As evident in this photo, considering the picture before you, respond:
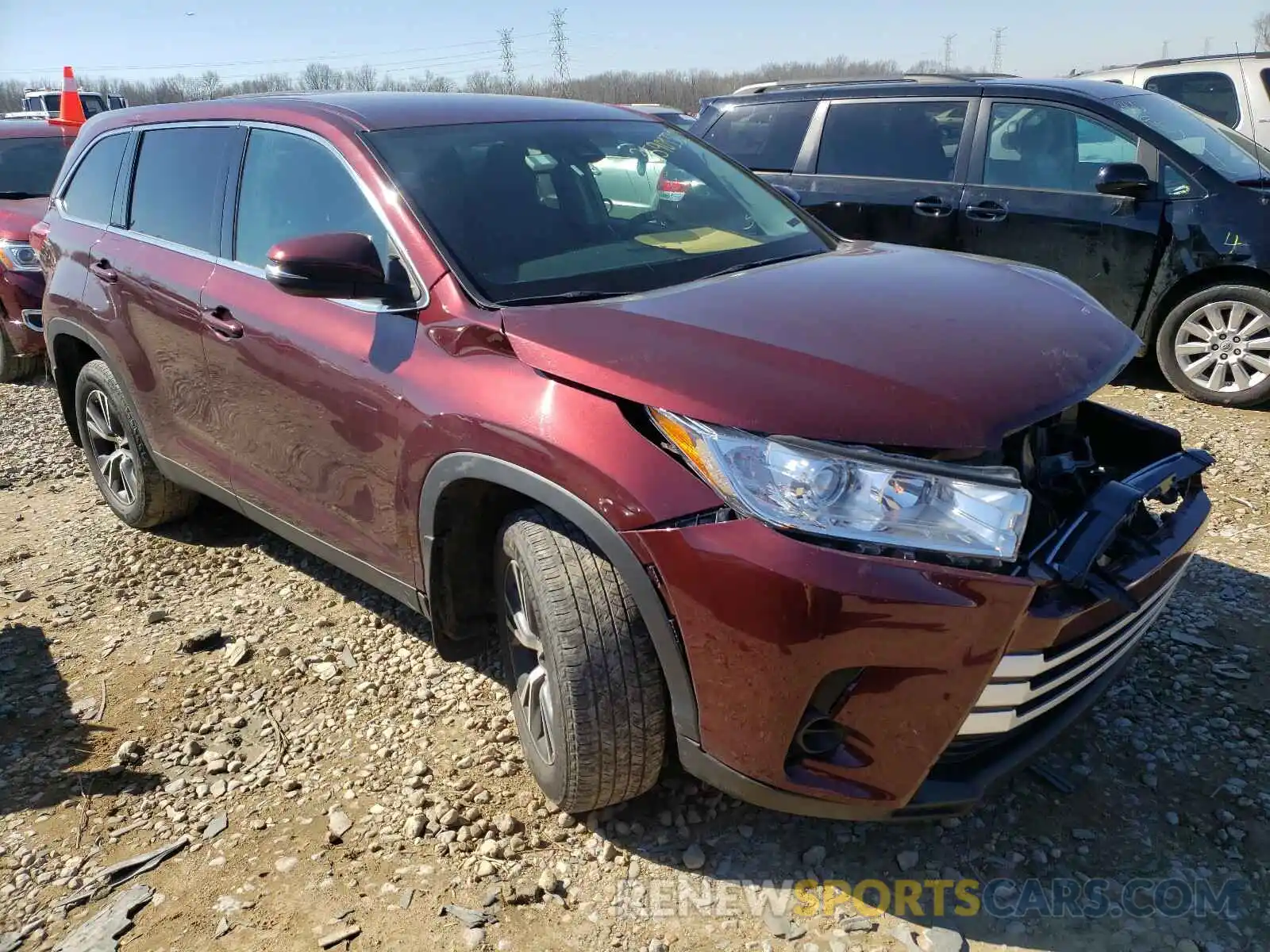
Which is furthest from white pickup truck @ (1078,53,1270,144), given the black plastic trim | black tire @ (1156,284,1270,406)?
the black plastic trim


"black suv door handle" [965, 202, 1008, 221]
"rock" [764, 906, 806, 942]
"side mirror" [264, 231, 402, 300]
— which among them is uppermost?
"side mirror" [264, 231, 402, 300]

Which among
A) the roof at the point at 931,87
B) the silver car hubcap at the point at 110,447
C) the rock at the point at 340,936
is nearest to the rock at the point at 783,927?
the rock at the point at 340,936

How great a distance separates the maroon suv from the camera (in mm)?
1871

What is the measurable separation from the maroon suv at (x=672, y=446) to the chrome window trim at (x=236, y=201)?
16 millimetres

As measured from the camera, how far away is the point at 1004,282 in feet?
8.70

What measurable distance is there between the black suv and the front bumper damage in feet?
10.8

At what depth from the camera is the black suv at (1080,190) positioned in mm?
5258

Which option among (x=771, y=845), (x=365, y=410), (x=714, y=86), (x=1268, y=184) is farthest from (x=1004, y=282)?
(x=714, y=86)

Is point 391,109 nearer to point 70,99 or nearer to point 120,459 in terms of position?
point 120,459

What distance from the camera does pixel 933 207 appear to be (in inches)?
238

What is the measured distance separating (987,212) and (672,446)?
4683 mm

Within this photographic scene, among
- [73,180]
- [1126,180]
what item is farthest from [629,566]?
[1126,180]

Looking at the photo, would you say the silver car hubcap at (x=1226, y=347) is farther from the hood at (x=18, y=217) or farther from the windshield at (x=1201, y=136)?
the hood at (x=18, y=217)

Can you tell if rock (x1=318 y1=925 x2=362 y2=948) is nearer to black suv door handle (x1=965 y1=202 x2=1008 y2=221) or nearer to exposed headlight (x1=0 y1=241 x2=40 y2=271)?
black suv door handle (x1=965 y1=202 x2=1008 y2=221)
